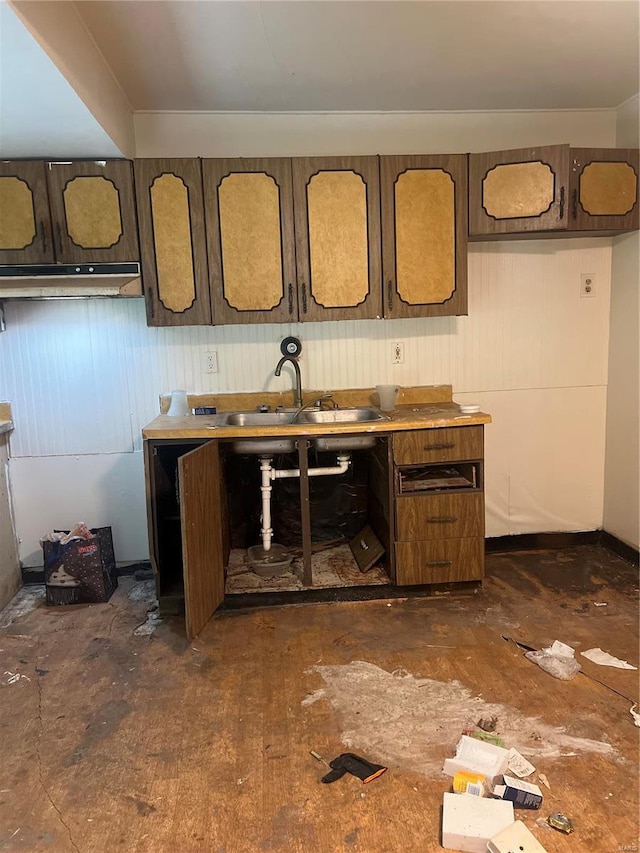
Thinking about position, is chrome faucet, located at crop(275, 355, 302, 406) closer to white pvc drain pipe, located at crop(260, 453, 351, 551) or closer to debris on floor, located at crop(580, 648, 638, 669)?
white pvc drain pipe, located at crop(260, 453, 351, 551)

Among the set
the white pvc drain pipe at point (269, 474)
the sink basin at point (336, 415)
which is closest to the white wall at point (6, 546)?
the white pvc drain pipe at point (269, 474)

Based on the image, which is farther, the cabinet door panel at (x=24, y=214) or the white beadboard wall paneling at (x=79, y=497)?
the white beadboard wall paneling at (x=79, y=497)

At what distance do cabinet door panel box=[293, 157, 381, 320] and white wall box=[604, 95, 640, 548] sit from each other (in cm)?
143

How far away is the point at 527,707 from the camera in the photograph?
6.48 ft

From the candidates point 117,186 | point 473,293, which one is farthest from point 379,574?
point 117,186

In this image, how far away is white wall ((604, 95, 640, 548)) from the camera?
3.14 meters

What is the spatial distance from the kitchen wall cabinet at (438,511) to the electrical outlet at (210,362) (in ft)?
3.73

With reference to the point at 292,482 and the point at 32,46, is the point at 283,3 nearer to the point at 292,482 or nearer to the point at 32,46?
the point at 32,46

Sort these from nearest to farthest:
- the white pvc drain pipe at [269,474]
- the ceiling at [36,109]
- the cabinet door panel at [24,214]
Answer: the ceiling at [36,109], the cabinet door panel at [24,214], the white pvc drain pipe at [269,474]

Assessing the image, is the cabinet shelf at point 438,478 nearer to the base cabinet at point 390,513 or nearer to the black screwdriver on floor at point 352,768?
the base cabinet at point 390,513

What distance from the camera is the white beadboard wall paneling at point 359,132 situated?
3076mm

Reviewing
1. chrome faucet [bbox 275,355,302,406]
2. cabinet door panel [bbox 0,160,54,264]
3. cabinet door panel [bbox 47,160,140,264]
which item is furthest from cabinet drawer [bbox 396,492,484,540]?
cabinet door panel [bbox 0,160,54,264]

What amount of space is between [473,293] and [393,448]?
1.15 m

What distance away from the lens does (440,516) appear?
2.77 meters
